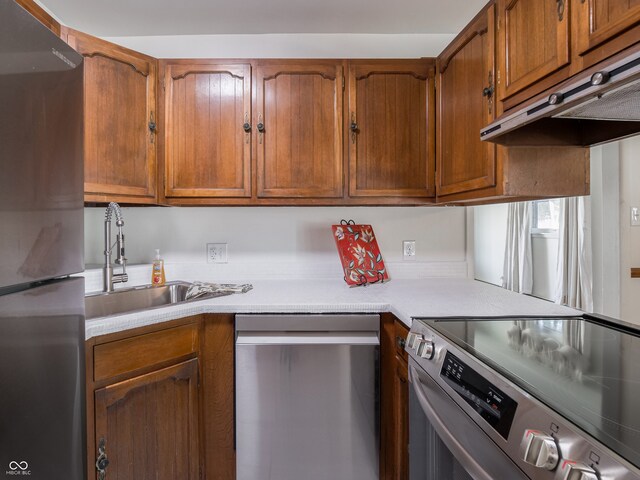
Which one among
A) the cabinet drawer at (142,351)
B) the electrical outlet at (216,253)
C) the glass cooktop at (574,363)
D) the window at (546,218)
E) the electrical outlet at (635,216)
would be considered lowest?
the cabinet drawer at (142,351)

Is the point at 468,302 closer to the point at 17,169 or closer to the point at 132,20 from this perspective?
the point at 17,169

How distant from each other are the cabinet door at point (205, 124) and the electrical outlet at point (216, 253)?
0.40 meters

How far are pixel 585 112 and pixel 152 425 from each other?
68.3 inches

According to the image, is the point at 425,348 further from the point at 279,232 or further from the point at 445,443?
the point at 279,232

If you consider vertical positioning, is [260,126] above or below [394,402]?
above

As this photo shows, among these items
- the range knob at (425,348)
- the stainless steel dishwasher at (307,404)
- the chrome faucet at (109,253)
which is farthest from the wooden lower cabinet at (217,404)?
the range knob at (425,348)

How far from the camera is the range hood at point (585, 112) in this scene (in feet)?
2.39

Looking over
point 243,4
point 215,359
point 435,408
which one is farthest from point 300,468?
point 243,4

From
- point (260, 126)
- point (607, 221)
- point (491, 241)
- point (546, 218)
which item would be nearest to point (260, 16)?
point (260, 126)

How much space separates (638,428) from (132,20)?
103 inches

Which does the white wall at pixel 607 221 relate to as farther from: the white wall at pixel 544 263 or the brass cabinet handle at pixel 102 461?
the white wall at pixel 544 263

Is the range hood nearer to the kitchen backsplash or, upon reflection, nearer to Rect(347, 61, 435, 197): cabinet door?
Rect(347, 61, 435, 197): cabinet door

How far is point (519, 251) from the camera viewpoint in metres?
3.87

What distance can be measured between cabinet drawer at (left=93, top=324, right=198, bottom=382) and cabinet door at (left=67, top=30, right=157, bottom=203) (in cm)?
69
